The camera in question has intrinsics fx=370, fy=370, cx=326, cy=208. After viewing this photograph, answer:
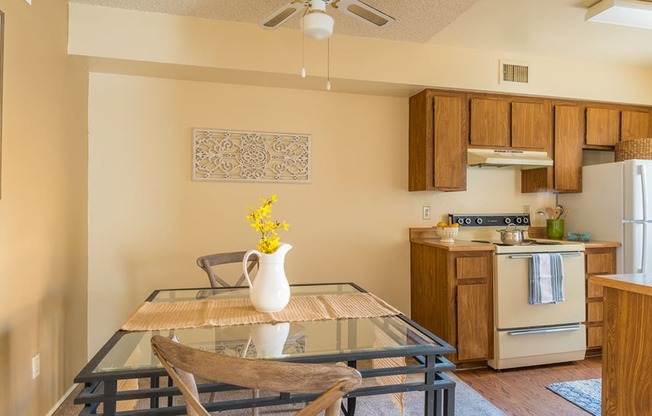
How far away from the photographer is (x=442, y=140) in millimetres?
3018

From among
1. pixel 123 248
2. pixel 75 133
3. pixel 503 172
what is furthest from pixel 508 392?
pixel 75 133

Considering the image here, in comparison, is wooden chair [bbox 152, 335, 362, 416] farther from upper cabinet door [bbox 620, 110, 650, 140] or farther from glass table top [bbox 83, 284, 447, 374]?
upper cabinet door [bbox 620, 110, 650, 140]

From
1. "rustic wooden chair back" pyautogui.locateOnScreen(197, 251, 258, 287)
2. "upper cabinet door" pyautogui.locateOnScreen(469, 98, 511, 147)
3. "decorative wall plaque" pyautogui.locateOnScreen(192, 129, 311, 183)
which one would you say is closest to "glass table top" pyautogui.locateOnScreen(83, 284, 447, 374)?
"rustic wooden chair back" pyautogui.locateOnScreen(197, 251, 258, 287)

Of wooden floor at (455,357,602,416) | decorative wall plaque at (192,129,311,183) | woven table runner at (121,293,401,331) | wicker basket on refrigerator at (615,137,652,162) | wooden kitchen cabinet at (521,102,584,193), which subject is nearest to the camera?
woven table runner at (121,293,401,331)

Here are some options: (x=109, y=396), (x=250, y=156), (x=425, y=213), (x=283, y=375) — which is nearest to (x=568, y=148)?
(x=425, y=213)

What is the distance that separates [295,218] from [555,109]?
248 cm

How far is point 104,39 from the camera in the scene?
2.43 m

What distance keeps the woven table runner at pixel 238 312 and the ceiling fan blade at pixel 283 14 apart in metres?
1.37

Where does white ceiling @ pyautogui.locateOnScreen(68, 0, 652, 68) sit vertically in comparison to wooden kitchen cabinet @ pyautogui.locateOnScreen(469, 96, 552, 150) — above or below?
above

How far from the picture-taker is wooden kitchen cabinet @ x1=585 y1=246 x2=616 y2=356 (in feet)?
9.89

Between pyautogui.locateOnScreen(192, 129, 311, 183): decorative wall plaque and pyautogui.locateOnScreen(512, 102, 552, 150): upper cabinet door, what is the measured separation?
1.79 metres

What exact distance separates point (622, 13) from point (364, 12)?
182cm

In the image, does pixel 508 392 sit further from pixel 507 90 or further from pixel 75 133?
pixel 75 133

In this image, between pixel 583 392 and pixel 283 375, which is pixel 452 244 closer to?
pixel 583 392
